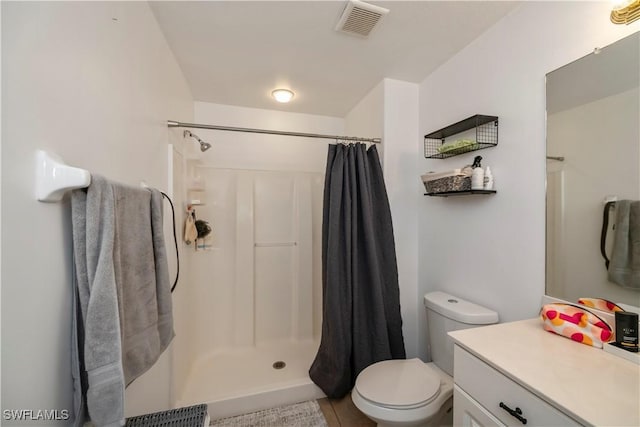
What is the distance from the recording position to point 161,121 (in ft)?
4.86

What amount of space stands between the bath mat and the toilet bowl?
51 cm

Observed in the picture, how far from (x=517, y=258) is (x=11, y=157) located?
1843 mm

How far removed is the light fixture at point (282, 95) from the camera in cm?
214

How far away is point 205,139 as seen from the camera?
2395mm

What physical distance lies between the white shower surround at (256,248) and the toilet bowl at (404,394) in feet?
2.92

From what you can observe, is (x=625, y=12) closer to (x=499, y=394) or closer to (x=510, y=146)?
(x=510, y=146)

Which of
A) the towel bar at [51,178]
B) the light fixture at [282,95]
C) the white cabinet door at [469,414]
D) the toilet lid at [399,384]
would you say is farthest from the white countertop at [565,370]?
the light fixture at [282,95]

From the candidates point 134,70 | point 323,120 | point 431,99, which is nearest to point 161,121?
point 134,70

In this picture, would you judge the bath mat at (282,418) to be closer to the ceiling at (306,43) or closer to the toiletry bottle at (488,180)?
the toiletry bottle at (488,180)

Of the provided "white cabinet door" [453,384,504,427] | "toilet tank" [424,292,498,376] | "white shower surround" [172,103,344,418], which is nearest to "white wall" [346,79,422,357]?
"toilet tank" [424,292,498,376]

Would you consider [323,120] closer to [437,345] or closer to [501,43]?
[501,43]

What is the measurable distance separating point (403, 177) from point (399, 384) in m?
1.35

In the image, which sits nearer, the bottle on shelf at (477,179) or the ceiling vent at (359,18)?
the ceiling vent at (359,18)

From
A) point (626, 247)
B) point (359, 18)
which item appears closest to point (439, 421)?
point (626, 247)
